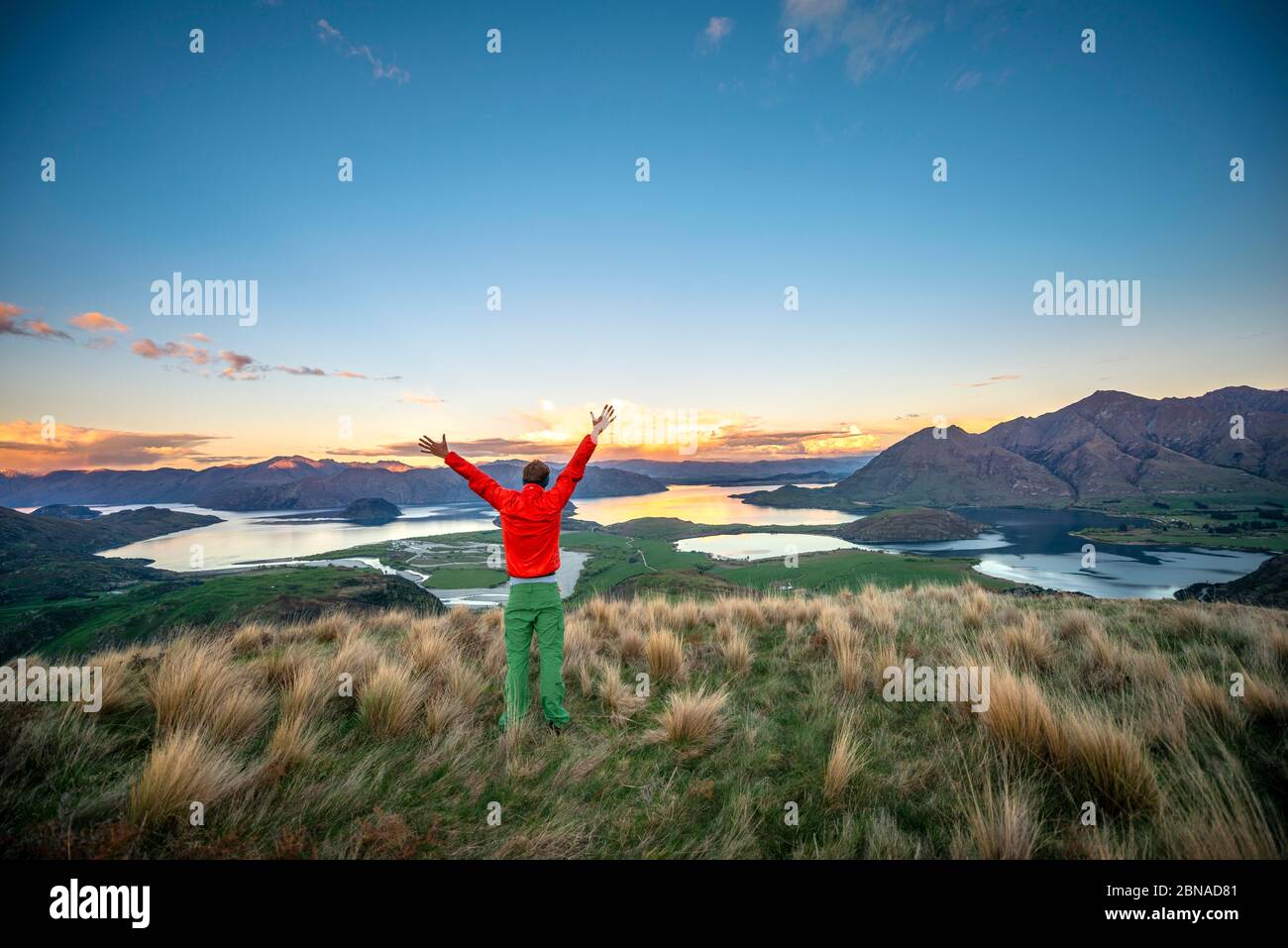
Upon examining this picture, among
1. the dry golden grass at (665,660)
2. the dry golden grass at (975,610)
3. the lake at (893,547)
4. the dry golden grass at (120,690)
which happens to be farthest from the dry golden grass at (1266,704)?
the lake at (893,547)

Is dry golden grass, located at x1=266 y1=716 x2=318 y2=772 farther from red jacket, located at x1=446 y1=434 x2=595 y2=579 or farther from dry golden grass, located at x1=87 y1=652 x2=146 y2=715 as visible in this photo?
red jacket, located at x1=446 y1=434 x2=595 y2=579

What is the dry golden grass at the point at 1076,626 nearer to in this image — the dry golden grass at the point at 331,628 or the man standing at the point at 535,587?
the man standing at the point at 535,587

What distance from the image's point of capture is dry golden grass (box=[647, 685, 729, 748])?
4.78 m

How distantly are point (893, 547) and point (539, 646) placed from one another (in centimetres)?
13597

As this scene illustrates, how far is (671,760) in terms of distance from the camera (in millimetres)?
4465

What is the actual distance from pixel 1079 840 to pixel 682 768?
2.79 meters

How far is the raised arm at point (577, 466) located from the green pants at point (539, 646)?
0.99 metres

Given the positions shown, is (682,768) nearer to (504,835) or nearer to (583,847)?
(583,847)

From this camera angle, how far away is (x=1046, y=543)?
364 ft

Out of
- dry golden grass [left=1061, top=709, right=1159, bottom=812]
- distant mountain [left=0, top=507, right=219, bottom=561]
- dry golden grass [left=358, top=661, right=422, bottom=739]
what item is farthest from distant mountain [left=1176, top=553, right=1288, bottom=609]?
distant mountain [left=0, top=507, right=219, bottom=561]

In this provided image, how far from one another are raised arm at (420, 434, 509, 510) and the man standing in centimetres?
2
